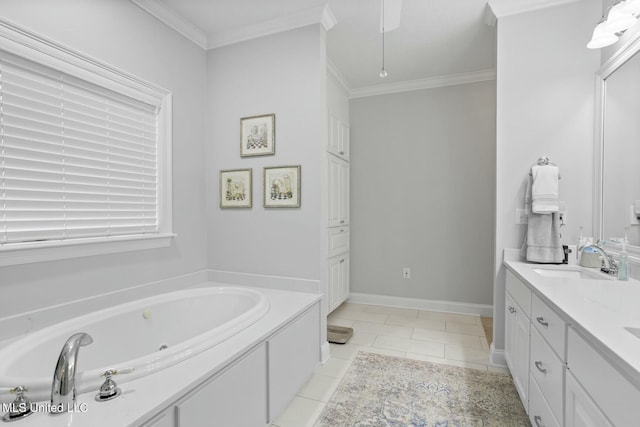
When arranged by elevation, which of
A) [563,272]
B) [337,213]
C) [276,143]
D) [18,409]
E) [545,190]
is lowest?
[18,409]

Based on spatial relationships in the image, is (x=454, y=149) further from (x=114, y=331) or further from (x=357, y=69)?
(x=114, y=331)

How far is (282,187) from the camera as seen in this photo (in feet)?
8.17

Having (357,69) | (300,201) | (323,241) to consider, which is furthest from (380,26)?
(323,241)

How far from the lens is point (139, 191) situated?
2.22 m

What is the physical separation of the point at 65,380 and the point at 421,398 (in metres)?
1.87

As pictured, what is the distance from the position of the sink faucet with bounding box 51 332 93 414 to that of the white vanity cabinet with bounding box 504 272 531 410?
2.04m

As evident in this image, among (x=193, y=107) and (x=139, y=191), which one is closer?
(x=139, y=191)

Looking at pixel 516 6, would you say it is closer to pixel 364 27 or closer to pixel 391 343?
pixel 364 27

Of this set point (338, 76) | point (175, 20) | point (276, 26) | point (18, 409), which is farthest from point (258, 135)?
point (18, 409)

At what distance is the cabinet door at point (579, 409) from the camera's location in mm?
923

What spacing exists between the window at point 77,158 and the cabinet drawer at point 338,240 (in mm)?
1598

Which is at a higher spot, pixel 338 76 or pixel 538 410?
pixel 338 76

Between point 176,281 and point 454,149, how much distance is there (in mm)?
3145

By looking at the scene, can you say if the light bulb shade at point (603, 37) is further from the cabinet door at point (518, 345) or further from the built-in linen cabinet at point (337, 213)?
the built-in linen cabinet at point (337, 213)
